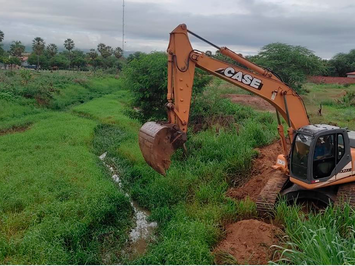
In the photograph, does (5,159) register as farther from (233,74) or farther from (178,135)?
(233,74)

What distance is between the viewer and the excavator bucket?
7426mm

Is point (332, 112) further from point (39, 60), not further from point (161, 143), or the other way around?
point (39, 60)

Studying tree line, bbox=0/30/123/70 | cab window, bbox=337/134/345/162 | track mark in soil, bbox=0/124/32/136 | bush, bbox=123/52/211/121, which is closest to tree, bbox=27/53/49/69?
tree line, bbox=0/30/123/70

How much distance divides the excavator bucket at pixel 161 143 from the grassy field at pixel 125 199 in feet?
4.96

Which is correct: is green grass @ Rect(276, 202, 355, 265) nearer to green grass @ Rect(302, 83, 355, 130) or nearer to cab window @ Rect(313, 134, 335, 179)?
cab window @ Rect(313, 134, 335, 179)

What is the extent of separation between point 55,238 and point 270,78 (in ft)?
19.5

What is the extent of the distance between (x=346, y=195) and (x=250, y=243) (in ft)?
→ 7.90

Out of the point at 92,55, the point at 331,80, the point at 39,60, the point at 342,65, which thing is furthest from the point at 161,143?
the point at 92,55

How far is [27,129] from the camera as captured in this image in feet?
56.9

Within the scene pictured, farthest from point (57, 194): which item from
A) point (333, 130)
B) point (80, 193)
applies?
point (333, 130)

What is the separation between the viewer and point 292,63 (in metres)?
23.4

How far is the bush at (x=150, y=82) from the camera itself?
45.0 ft

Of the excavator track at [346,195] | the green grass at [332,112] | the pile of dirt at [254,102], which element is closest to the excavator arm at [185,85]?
the excavator track at [346,195]

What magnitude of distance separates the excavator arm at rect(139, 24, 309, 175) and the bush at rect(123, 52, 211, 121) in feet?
18.9
